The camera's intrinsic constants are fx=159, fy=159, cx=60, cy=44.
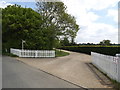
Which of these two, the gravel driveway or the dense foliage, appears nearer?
the gravel driveway

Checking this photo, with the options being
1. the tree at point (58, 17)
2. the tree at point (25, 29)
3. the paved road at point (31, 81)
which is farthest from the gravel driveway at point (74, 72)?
the tree at point (58, 17)

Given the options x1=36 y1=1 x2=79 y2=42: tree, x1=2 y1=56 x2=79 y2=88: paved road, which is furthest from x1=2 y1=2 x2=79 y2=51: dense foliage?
x1=2 y1=56 x2=79 y2=88: paved road

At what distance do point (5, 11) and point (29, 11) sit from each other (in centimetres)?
390

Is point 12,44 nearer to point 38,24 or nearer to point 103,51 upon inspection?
point 38,24

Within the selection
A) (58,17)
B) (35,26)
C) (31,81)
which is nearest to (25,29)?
(35,26)


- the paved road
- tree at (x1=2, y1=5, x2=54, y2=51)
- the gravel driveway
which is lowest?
the gravel driveway

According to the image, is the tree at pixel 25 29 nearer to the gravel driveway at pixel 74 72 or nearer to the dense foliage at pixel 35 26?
the dense foliage at pixel 35 26

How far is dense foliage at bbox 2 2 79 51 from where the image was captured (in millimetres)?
20500

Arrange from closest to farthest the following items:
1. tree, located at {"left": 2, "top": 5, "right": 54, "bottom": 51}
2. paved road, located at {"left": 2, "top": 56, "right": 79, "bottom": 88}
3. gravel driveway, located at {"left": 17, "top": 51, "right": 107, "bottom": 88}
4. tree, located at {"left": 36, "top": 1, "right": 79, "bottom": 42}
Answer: paved road, located at {"left": 2, "top": 56, "right": 79, "bottom": 88} → gravel driveway, located at {"left": 17, "top": 51, "right": 107, "bottom": 88} → tree, located at {"left": 2, "top": 5, "right": 54, "bottom": 51} → tree, located at {"left": 36, "top": 1, "right": 79, "bottom": 42}

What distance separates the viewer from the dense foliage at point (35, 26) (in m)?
20.5

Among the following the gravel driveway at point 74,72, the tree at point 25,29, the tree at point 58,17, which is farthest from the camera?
the tree at point 58,17

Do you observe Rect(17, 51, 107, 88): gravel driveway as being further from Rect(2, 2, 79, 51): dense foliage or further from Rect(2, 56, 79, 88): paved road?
Rect(2, 2, 79, 51): dense foliage

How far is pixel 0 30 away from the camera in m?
22.3

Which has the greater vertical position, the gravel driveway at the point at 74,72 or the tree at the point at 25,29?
the tree at the point at 25,29
